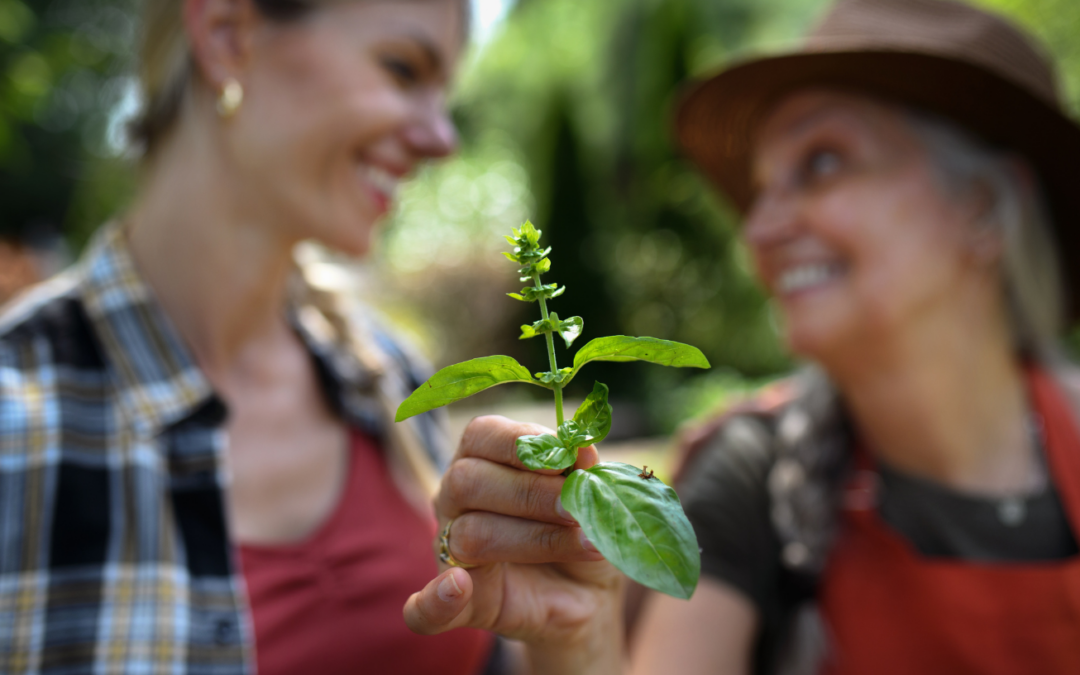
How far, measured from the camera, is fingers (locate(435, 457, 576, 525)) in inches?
35.1

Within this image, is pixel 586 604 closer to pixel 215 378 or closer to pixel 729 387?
pixel 215 378

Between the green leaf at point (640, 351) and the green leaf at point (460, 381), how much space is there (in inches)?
2.5

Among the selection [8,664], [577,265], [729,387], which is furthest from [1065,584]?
[577,265]

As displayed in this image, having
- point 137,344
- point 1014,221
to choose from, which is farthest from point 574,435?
point 1014,221

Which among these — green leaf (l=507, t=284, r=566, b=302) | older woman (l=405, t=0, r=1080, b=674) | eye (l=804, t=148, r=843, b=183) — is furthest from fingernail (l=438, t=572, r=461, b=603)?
eye (l=804, t=148, r=843, b=183)

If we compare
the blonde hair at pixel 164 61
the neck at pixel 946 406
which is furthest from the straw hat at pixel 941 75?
the blonde hair at pixel 164 61

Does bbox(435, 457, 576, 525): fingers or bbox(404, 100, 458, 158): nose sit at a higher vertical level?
bbox(404, 100, 458, 158): nose

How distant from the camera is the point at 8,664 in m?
1.30

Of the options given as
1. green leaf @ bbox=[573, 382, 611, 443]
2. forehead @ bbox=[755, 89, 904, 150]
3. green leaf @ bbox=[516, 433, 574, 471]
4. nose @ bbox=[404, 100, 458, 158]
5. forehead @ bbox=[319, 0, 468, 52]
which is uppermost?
forehead @ bbox=[319, 0, 468, 52]

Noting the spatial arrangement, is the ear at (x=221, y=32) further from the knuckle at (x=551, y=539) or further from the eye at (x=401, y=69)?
the knuckle at (x=551, y=539)

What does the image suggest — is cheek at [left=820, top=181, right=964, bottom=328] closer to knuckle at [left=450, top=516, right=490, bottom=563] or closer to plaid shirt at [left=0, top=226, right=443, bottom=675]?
knuckle at [left=450, top=516, right=490, bottom=563]

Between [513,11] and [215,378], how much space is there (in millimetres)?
15679

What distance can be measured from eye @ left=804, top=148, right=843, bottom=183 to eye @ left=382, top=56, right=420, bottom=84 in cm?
109

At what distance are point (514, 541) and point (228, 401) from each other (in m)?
1.19
